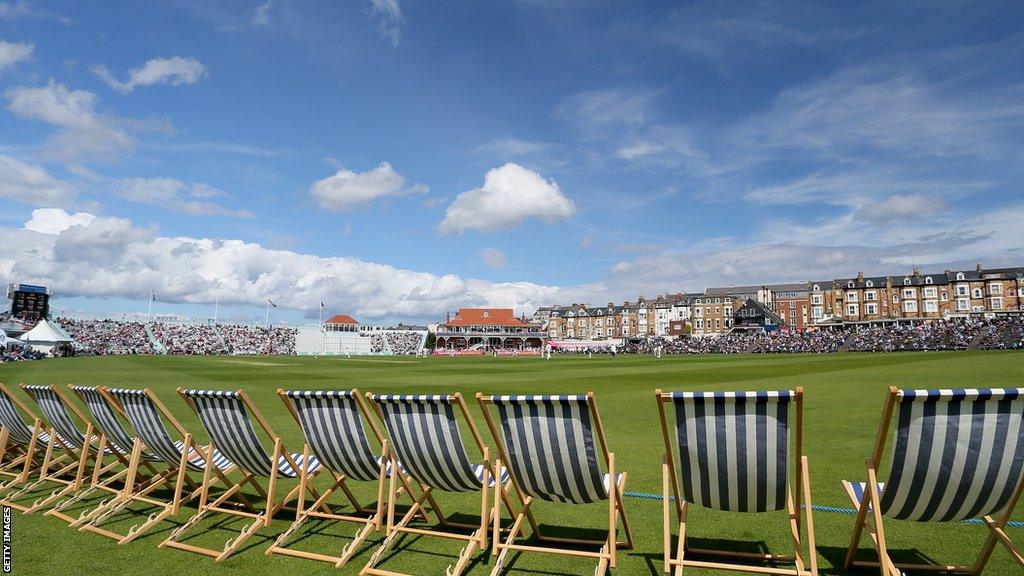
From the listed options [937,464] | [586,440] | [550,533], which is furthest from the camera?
[550,533]

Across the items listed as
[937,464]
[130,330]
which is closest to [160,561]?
[937,464]

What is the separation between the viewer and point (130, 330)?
77.8 metres

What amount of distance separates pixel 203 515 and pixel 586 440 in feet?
11.9

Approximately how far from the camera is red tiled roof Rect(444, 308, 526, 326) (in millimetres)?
113250

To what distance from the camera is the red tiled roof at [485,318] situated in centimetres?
11325

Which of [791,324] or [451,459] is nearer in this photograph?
[451,459]

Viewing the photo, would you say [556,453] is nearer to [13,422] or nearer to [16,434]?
[13,422]

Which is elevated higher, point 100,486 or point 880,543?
point 880,543

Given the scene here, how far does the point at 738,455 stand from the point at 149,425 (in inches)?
189

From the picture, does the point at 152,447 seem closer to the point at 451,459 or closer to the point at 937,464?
the point at 451,459

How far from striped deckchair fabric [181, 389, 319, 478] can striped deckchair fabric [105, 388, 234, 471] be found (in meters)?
0.33

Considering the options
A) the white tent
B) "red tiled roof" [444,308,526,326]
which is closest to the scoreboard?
the white tent

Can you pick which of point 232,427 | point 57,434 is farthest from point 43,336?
point 232,427

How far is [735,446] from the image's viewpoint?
3334 mm
